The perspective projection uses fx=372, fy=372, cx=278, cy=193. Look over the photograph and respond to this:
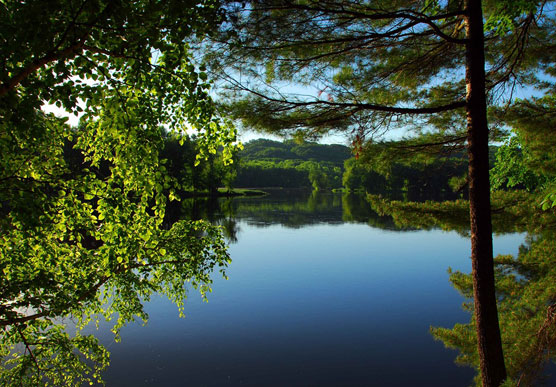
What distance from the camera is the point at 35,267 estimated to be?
4.18 meters

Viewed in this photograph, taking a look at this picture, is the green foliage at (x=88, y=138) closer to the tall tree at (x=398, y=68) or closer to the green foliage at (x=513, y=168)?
the tall tree at (x=398, y=68)

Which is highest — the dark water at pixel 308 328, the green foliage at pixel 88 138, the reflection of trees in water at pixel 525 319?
the green foliage at pixel 88 138

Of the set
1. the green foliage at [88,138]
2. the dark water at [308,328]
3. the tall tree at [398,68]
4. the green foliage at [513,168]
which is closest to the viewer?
the green foliage at [88,138]

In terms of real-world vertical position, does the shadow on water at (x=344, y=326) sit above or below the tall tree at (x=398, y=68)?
below

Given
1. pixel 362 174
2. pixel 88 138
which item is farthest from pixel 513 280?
pixel 362 174

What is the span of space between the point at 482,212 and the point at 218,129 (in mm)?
3625

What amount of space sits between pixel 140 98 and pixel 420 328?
10.00 m

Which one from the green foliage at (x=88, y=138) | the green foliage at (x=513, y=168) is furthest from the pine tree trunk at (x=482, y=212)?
the green foliage at (x=513, y=168)

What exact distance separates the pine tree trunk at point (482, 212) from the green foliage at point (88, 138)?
3304 millimetres

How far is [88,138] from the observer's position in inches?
167

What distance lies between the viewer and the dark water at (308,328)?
8.21m

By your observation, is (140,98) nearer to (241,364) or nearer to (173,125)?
(173,125)

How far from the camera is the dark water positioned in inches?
323

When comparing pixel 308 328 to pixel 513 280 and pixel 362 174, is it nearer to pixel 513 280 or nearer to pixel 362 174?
pixel 513 280
